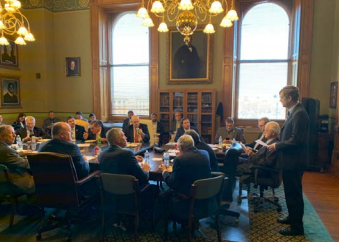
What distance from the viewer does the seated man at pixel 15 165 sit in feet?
10.1

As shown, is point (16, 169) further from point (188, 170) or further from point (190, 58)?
point (190, 58)

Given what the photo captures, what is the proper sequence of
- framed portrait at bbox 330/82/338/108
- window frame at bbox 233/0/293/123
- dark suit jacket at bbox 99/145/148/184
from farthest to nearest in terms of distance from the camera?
1. window frame at bbox 233/0/293/123
2. framed portrait at bbox 330/82/338/108
3. dark suit jacket at bbox 99/145/148/184

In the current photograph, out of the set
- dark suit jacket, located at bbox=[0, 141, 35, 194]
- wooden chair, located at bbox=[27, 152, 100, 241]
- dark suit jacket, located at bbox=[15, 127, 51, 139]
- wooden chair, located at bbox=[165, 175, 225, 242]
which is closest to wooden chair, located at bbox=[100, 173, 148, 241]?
wooden chair, located at bbox=[27, 152, 100, 241]

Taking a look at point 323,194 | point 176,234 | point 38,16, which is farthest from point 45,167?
point 38,16

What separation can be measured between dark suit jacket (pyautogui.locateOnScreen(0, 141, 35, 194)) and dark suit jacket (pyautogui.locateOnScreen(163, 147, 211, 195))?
1902mm

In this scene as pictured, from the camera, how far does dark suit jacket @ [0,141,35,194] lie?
10.1 feet

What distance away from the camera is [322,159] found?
5.95m

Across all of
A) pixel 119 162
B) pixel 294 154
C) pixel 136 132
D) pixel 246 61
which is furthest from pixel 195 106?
pixel 119 162

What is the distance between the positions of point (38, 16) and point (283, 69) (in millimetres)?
7926

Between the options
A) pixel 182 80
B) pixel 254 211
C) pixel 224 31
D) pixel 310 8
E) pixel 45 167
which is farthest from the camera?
pixel 182 80

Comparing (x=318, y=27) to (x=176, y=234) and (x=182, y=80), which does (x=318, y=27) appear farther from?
(x=176, y=234)

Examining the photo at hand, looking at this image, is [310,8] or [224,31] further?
[224,31]

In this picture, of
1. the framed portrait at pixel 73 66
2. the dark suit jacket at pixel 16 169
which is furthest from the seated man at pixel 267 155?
the framed portrait at pixel 73 66

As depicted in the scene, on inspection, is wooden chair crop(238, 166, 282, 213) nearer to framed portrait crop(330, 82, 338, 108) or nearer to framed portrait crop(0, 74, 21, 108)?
framed portrait crop(330, 82, 338, 108)
